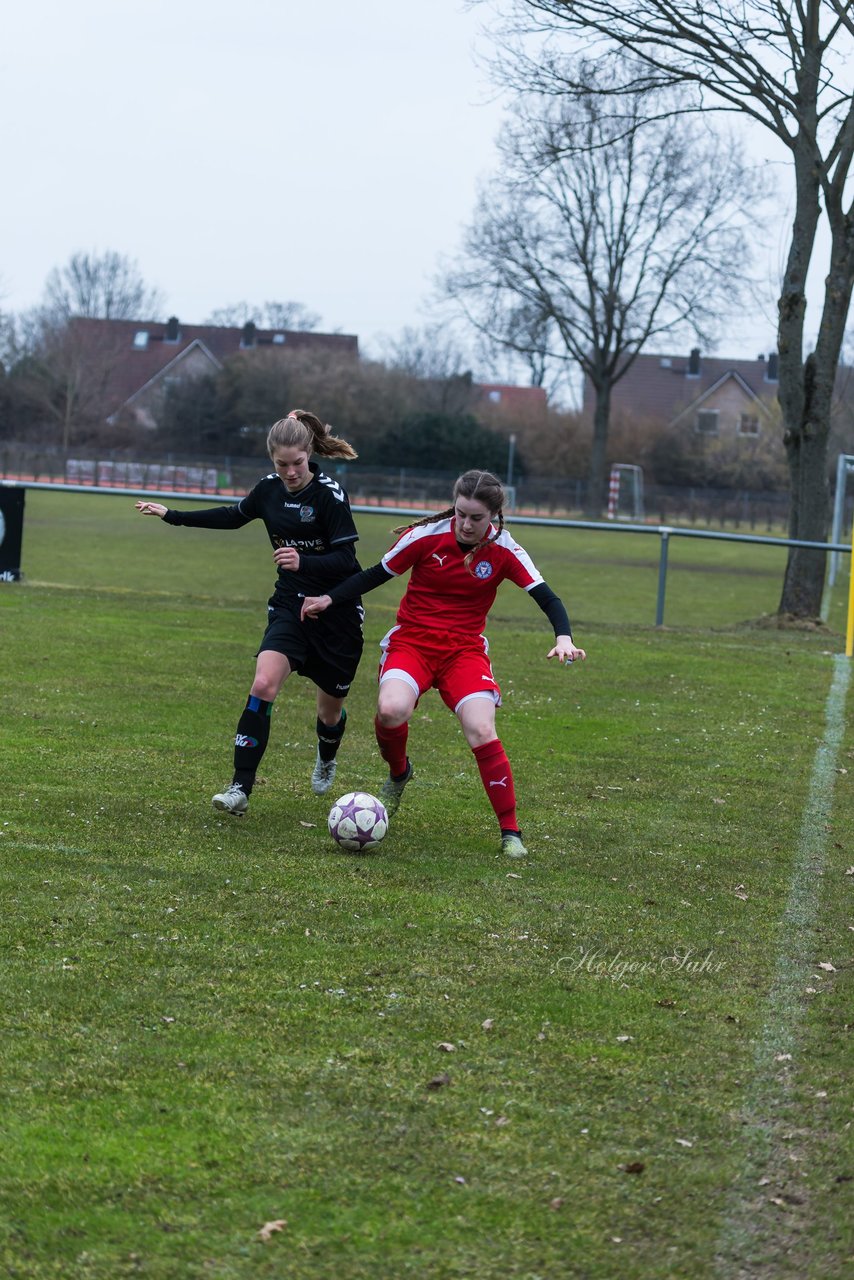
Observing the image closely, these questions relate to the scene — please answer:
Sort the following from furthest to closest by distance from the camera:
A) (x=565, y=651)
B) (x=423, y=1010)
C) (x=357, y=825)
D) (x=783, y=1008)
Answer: (x=565, y=651), (x=357, y=825), (x=783, y=1008), (x=423, y=1010)

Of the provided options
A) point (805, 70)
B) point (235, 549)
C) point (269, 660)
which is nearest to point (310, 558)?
point (269, 660)

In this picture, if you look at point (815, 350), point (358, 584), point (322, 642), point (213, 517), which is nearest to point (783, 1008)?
point (358, 584)

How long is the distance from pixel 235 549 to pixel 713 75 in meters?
15.0

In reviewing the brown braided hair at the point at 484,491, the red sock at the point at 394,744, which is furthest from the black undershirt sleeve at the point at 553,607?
the red sock at the point at 394,744

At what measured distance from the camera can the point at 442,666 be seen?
6.72 meters

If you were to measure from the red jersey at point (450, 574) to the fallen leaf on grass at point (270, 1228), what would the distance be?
3826mm

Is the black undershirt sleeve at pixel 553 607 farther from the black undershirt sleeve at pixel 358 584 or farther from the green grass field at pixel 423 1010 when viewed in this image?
the green grass field at pixel 423 1010

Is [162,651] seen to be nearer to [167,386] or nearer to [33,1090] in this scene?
[33,1090]

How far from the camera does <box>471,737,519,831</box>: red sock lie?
6477mm

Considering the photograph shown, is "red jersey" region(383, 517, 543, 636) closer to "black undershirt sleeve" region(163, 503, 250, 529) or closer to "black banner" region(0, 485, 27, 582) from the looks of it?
"black undershirt sleeve" region(163, 503, 250, 529)

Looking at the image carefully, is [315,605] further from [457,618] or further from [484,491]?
[484,491]

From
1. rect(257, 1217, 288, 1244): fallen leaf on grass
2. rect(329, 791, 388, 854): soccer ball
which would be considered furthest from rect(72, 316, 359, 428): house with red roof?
rect(257, 1217, 288, 1244): fallen leaf on grass

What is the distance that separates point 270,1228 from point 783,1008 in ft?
7.01

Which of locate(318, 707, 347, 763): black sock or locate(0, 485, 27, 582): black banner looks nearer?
locate(318, 707, 347, 763): black sock
